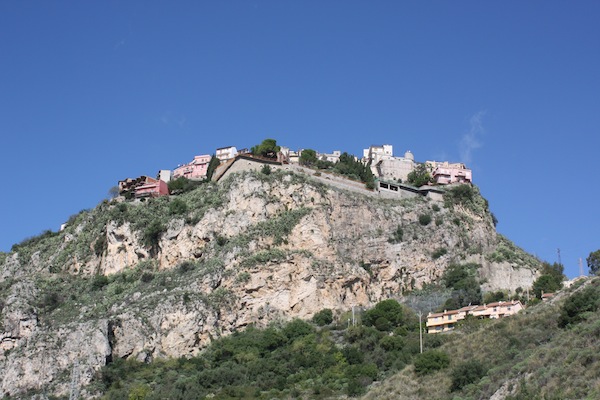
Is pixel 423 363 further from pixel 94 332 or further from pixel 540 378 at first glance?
pixel 94 332

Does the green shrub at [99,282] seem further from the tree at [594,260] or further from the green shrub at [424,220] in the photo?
the tree at [594,260]

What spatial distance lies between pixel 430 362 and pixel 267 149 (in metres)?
41.5

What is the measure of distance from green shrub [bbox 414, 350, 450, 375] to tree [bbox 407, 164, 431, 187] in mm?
40247

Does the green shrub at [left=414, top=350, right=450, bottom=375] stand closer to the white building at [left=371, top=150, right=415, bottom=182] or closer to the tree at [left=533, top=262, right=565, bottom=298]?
the tree at [left=533, top=262, right=565, bottom=298]

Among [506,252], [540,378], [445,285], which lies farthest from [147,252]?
[540,378]

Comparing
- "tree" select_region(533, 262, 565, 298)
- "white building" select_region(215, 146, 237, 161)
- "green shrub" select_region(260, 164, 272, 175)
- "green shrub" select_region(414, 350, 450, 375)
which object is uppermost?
"white building" select_region(215, 146, 237, 161)

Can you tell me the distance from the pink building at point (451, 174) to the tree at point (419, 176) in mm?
966

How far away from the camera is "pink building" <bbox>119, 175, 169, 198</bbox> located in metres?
97.1

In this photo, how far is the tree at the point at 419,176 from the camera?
10069 cm

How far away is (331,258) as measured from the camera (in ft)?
273

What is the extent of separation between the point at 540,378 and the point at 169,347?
35.6 meters

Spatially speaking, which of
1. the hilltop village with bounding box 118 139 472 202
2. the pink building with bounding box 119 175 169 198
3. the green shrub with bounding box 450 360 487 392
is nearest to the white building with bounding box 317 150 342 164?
the hilltop village with bounding box 118 139 472 202

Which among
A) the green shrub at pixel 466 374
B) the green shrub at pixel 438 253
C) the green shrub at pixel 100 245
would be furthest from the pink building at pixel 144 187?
the green shrub at pixel 466 374

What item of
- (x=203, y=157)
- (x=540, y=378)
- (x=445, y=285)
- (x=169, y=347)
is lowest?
(x=540, y=378)
